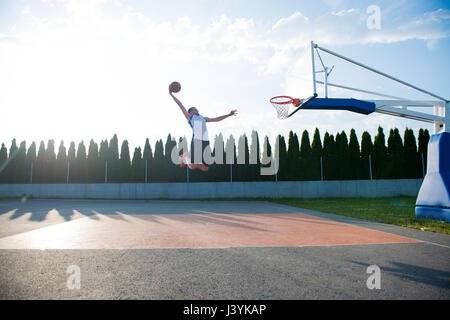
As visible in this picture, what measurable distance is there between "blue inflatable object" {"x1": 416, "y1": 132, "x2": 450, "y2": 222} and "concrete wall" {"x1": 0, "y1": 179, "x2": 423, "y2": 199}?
14.0m

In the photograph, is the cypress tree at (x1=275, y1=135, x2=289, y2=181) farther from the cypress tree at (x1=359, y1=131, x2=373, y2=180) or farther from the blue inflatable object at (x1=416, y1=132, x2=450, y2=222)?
the blue inflatable object at (x1=416, y1=132, x2=450, y2=222)

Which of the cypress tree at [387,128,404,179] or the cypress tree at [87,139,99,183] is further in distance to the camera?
the cypress tree at [87,139,99,183]

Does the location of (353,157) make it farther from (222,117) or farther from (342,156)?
(222,117)

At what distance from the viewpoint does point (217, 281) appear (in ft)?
11.5

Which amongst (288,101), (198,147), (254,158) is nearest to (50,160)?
(254,158)

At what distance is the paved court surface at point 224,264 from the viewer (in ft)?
10.4

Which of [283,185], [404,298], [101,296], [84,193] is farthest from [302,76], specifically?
[84,193]

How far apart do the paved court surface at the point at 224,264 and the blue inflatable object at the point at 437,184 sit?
2520 millimetres

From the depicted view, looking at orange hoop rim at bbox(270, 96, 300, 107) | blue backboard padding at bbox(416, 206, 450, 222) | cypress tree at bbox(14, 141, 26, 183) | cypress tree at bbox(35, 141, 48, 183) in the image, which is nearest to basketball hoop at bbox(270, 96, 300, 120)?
orange hoop rim at bbox(270, 96, 300, 107)

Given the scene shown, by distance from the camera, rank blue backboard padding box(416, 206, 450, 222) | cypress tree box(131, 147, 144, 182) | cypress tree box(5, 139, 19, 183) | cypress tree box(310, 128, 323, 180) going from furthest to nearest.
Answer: cypress tree box(5, 139, 19, 183) < cypress tree box(131, 147, 144, 182) < cypress tree box(310, 128, 323, 180) < blue backboard padding box(416, 206, 450, 222)

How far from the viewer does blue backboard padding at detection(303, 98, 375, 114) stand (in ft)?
30.8

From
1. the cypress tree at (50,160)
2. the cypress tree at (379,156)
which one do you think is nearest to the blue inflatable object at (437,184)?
the cypress tree at (379,156)

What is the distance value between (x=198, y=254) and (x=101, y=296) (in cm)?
212

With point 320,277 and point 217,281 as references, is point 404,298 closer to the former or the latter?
point 320,277
